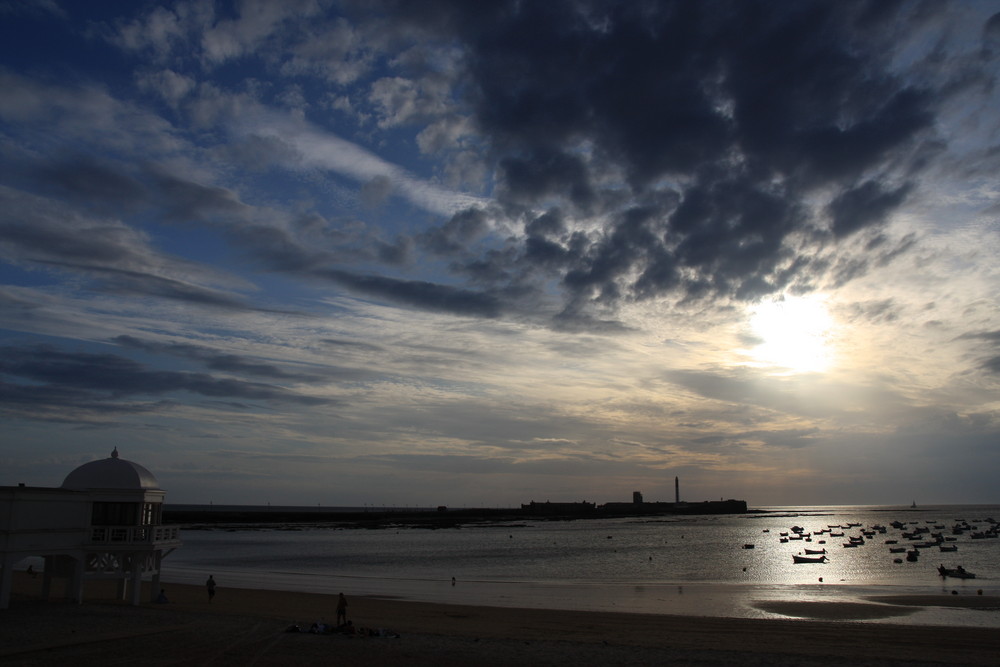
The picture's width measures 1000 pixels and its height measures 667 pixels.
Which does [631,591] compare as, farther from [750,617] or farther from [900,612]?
[900,612]

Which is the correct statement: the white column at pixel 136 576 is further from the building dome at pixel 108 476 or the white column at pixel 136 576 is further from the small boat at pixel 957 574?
the small boat at pixel 957 574

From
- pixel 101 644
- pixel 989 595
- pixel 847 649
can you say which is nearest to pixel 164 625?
pixel 101 644

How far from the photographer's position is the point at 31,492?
92.4 ft

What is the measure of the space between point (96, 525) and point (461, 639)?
740 inches

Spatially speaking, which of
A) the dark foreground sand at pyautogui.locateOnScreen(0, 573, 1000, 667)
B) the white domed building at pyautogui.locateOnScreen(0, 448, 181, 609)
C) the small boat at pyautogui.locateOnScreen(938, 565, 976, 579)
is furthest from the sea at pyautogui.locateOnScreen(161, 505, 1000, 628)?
the white domed building at pyautogui.locateOnScreen(0, 448, 181, 609)

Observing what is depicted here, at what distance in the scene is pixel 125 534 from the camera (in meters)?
31.8

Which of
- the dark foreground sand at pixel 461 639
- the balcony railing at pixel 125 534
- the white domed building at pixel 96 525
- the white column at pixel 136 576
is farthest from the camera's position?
the white column at pixel 136 576

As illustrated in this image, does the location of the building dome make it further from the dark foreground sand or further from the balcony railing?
the dark foreground sand

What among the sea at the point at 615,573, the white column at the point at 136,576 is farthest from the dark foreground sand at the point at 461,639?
the sea at the point at 615,573

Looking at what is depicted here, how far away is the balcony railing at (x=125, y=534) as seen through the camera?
1233 inches

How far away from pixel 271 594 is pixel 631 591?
25.5 metres

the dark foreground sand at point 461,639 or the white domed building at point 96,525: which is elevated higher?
the white domed building at point 96,525

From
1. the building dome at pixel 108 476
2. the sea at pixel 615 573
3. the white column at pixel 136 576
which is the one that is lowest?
the sea at pixel 615 573

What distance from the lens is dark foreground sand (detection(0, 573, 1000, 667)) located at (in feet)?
71.9
